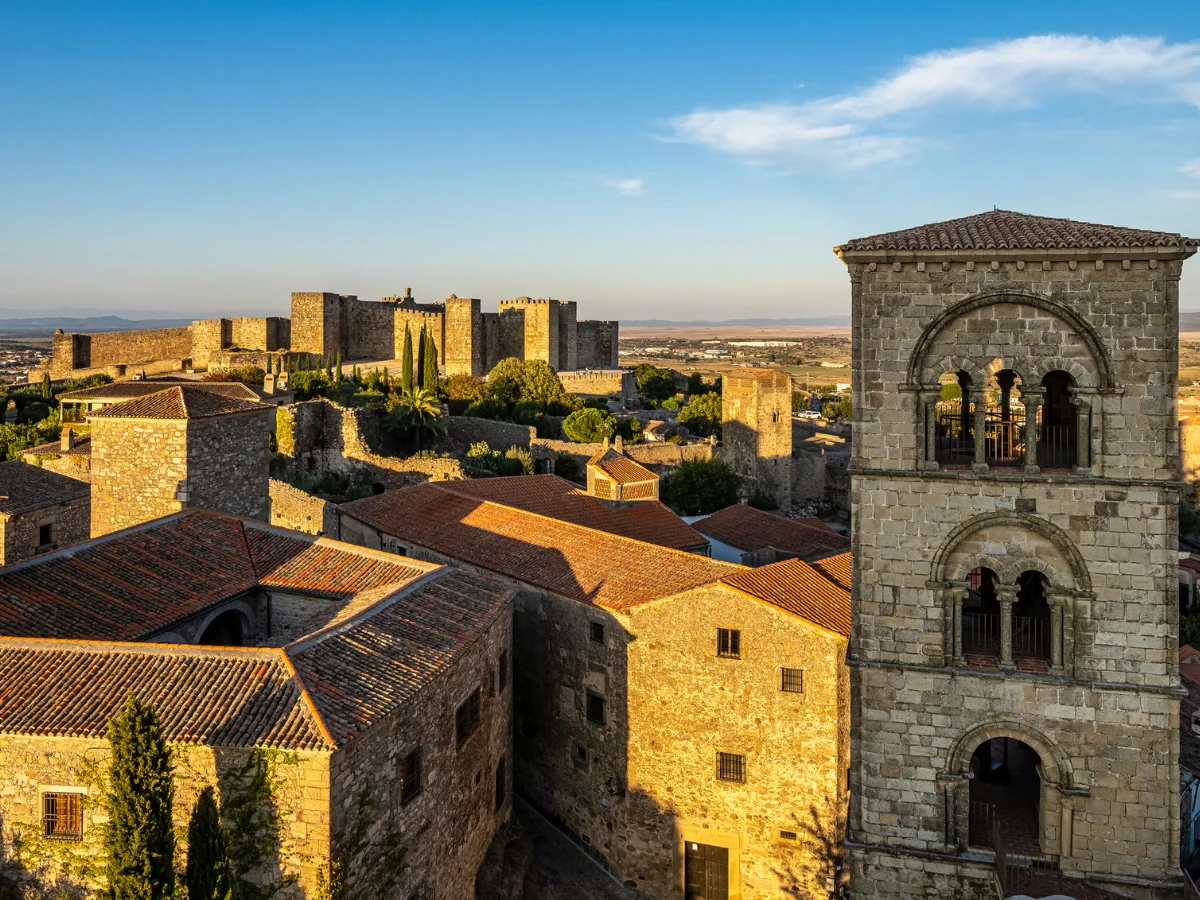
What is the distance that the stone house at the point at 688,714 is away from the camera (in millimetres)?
14789

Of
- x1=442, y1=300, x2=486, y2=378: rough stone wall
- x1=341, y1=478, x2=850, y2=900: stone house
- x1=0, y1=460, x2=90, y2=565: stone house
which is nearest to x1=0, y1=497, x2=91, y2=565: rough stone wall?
x1=0, y1=460, x2=90, y2=565: stone house

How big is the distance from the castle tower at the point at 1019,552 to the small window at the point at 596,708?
6090 millimetres

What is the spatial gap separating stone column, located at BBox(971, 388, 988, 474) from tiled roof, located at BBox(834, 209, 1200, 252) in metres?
1.61

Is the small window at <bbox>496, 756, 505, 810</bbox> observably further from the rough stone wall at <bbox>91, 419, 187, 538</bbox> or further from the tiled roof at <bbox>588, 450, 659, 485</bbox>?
the tiled roof at <bbox>588, 450, 659, 485</bbox>

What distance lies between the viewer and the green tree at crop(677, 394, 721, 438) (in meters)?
52.5

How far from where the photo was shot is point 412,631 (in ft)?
43.8

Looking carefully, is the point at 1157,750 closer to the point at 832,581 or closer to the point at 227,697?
the point at 832,581

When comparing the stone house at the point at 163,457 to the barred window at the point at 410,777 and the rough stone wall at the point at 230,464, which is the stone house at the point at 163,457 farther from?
the barred window at the point at 410,777

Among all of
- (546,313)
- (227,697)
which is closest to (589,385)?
(546,313)

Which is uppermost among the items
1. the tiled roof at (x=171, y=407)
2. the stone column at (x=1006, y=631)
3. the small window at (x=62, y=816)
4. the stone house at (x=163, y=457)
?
the tiled roof at (x=171, y=407)

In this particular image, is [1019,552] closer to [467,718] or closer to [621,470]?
[467,718]

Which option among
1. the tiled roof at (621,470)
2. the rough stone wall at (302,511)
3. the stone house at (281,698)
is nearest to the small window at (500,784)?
the stone house at (281,698)

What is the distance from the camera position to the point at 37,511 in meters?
23.7

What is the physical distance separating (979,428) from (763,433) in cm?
3421
